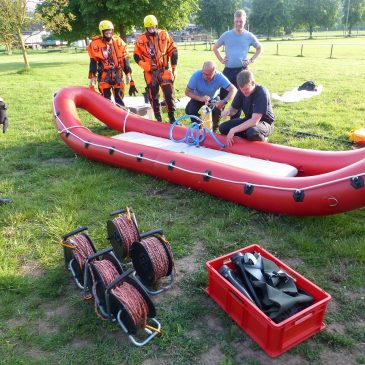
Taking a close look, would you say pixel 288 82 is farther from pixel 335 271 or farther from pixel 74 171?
pixel 335 271

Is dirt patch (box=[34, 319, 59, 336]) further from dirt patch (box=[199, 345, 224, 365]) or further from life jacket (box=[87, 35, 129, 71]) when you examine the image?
life jacket (box=[87, 35, 129, 71])

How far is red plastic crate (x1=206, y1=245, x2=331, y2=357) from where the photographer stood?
2014 mm

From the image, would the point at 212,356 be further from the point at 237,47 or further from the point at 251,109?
the point at 237,47

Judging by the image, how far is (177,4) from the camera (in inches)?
719

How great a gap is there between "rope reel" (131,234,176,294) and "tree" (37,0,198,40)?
16.1 m

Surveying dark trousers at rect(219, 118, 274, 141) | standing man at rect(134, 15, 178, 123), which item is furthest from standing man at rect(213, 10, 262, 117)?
dark trousers at rect(219, 118, 274, 141)

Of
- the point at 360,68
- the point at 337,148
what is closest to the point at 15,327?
the point at 337,148

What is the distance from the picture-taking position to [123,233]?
9.07ft

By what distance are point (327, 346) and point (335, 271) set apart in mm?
709

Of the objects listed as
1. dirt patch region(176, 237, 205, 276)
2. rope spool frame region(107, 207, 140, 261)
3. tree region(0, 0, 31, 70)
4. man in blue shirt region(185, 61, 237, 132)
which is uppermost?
tree region(0, 0, 31, 70)

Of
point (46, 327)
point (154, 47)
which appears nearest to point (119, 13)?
point (154, 47)

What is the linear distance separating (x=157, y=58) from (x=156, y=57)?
0.02 meters

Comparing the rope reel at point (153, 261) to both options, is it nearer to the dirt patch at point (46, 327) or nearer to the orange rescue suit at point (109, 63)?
the dirt patch at point (46, 327)

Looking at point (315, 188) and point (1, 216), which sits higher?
point (315, 188)
